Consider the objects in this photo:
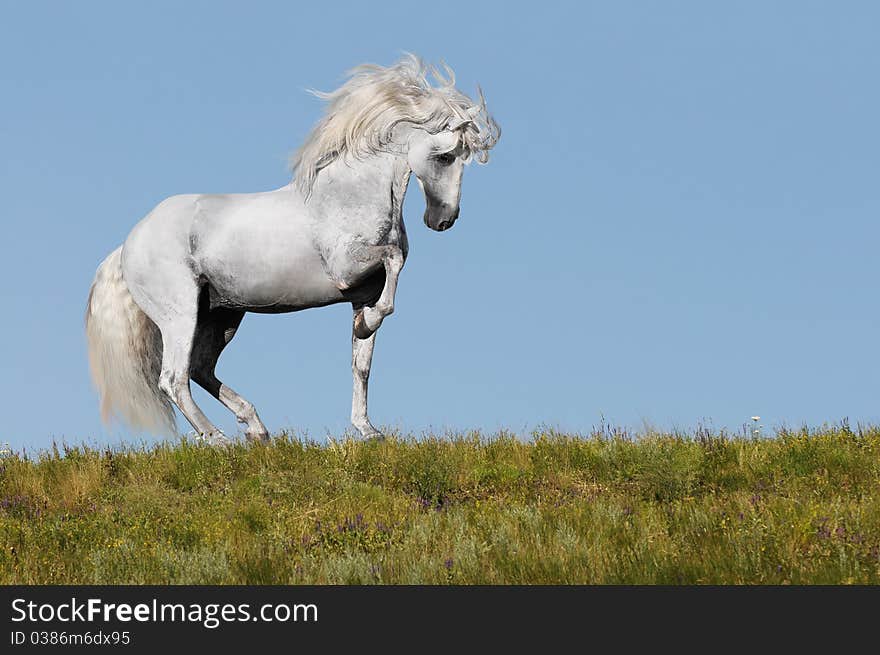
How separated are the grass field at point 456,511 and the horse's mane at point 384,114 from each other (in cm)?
306

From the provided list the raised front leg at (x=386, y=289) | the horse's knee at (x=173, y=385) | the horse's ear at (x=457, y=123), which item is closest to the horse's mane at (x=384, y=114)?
the horse's ear at (x=457, y=123)

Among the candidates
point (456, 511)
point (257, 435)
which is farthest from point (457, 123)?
point (456, 511)

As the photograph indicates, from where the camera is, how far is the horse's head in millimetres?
11555

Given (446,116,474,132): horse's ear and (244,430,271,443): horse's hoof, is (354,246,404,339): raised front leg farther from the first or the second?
(244,430,271,443): horse's hoof

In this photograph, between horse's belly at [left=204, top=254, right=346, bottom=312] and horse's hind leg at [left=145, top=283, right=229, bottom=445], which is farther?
horse's hind leg at [left=145, top=283, right=229, bottom=445]

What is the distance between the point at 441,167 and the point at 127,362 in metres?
4.28

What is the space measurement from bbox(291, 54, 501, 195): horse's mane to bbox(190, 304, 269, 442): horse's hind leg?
1800 millimetres

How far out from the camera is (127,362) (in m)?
12.9

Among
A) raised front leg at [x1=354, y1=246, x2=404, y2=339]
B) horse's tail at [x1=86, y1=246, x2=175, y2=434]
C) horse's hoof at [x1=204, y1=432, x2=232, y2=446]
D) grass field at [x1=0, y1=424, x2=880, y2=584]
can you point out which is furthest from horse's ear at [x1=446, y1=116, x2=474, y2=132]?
horse's tail at [x1=86, y1=246, x2=175, y2=434]

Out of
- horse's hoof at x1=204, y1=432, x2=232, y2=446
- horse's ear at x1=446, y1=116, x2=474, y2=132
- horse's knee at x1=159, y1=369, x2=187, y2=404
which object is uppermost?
horse's ear at x1=446, y1=116, x2=474, y2=132
